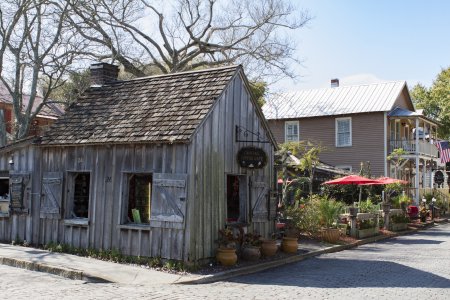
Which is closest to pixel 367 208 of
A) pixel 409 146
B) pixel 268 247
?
pixel 268 247

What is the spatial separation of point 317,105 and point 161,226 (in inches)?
942

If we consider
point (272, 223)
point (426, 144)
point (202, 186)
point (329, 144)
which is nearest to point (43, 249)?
point (202, 186)

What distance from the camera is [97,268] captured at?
10758mm

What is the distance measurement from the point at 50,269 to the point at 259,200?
18.3 ft

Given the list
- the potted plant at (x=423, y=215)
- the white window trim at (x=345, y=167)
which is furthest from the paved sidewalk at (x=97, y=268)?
the white window trim at (x=345, y=167)

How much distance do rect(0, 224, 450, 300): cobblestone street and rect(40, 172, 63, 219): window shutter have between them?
8.17 feet

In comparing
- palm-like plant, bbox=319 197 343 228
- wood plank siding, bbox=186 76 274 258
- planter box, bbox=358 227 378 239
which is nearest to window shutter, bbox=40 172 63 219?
wood plank siding, bbox=186 76 274 258

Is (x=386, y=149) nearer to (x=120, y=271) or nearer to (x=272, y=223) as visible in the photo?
(x=272, y=223)

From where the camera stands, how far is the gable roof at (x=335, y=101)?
3138 centimetres

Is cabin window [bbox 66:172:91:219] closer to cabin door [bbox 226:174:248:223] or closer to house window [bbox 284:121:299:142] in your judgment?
cabin door [bbox 226:174:248:223]

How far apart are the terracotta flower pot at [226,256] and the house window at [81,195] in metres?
4.44

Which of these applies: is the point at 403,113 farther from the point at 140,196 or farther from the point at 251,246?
the point at 140,196

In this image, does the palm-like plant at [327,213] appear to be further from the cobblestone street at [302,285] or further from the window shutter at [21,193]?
the window shutter at [21,193]

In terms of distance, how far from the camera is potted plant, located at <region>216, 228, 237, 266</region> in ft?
37.4
